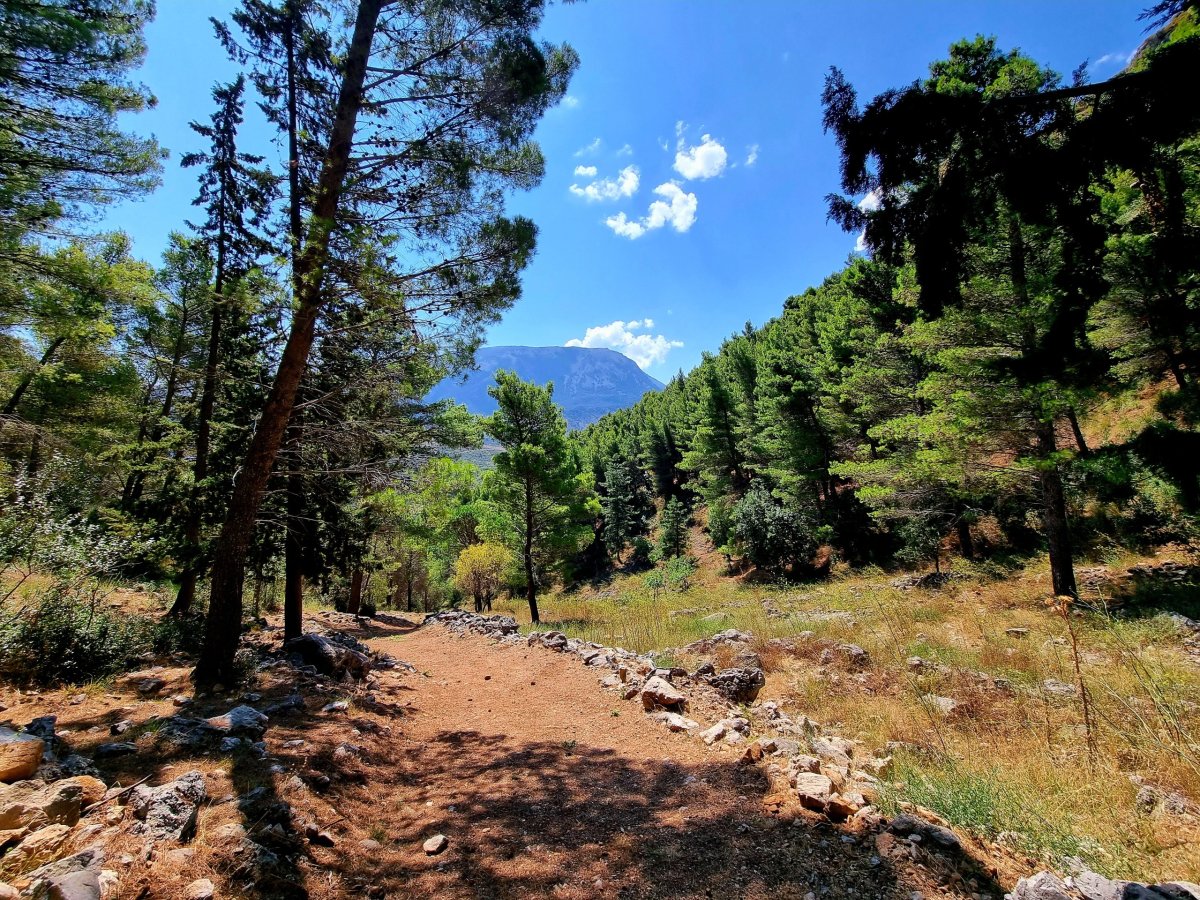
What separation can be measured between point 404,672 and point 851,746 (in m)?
7.63

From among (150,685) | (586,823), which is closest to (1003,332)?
(586,823)

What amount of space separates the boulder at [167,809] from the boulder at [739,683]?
5530 mm

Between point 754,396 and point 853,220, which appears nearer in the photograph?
point 853,220

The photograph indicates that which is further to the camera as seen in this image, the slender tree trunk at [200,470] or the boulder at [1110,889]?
the slender tree trunk at [200,470]

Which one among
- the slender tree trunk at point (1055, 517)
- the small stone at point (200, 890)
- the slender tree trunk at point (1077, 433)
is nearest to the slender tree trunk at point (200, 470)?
the small stone at point (200, 890)

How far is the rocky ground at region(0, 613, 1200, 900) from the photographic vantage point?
A: 7.95ft

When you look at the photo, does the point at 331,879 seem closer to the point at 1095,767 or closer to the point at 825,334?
the point at 1095,767

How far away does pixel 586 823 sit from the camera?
3.63m

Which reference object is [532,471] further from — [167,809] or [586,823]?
[167,809]

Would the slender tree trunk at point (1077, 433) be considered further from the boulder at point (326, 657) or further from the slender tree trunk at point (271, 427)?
the boulder at point (326, 657)

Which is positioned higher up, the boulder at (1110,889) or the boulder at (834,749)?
the boulder at (1110,889)

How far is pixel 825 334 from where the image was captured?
75.0 feet

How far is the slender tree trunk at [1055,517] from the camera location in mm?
9883

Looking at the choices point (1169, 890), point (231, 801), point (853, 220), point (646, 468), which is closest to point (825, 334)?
point (853, 220)
